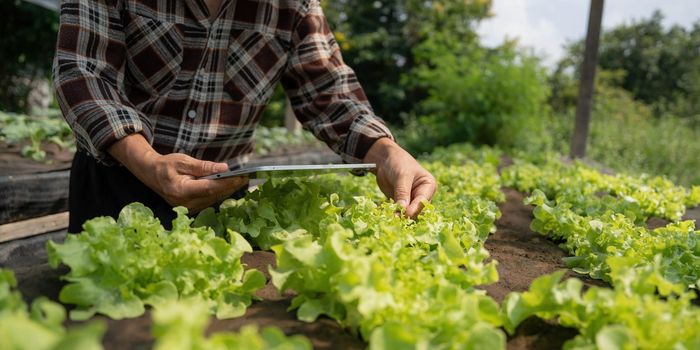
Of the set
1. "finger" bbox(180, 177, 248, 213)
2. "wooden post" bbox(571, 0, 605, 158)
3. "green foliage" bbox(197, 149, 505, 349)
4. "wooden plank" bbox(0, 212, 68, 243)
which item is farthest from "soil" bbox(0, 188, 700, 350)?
"wooden post" bbox(571, 0, 605, 158)

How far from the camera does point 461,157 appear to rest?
19.8ft

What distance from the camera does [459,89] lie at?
9.78 meters

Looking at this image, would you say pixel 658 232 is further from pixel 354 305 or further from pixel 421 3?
pixel 421 3

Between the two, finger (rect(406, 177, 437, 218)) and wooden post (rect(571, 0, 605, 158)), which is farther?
wooden post (rect(571, 0, 605, 158))

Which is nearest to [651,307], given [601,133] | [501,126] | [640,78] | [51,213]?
[51,213]

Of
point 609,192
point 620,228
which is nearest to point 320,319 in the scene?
point 620,228

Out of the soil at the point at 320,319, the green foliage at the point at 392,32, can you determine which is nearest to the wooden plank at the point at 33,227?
the soil at the point at 320,319

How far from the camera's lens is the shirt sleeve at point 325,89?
103 inches

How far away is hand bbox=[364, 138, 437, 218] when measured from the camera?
2.16 m

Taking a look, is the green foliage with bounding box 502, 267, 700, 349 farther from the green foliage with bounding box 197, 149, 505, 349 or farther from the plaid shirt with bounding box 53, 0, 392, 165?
the plaid shirt with bounding box 53, 0, 392, 165

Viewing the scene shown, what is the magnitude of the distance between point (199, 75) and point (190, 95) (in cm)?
9

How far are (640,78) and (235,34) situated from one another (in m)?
31.1

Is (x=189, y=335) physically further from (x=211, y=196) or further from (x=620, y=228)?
(x=620, y=228)

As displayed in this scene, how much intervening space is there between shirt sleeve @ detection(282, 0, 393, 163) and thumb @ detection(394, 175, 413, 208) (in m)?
0.35
